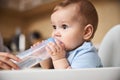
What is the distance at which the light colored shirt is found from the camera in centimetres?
33

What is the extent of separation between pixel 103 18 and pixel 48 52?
0.84 ft

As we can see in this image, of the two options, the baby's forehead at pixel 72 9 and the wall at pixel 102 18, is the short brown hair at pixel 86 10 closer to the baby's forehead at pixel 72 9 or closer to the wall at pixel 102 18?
the baby's forehead at pixel 72 9

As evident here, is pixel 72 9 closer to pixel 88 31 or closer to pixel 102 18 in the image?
pixel 88 31

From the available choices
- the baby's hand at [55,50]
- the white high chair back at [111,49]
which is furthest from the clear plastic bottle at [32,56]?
the white high chair back at [111,49]

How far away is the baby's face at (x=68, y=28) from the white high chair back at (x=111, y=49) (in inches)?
3.7

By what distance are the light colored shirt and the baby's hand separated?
15mm

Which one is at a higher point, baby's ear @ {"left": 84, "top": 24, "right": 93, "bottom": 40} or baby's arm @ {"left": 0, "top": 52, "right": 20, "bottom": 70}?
baby's ear @ {"left": 84, "top": 24, "right": 93, "bottom": 40}

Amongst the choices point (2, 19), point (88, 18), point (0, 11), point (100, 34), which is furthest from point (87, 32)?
point (2, 19)

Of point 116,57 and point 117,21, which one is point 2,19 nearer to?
point 117,21

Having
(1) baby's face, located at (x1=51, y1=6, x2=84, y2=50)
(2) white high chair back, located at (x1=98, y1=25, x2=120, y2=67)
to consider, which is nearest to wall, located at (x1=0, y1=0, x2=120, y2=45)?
(2) white high chair back, located at (x1=98, y1=25, x2=120, y2=67)

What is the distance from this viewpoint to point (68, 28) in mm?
361

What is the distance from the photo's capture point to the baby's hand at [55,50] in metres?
0.33

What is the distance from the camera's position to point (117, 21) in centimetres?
58

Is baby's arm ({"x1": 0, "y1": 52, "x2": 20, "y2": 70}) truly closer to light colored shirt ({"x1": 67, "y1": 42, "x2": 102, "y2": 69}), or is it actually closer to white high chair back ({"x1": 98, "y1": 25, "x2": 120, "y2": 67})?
light colored shirt ({"x1": 67, "y1": 42, "x2": 102, "y2": 69})
